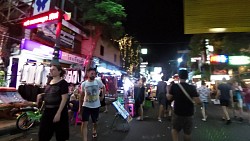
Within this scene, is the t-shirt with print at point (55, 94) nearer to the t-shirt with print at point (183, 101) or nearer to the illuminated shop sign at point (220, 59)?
the t-shirt with print at point (183, 101)

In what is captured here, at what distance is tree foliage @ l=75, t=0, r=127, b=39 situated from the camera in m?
19.2

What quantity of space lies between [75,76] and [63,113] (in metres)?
8.21

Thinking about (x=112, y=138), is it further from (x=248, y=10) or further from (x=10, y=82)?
(x=10, y=82)

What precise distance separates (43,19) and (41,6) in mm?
1248

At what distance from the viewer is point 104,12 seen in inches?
771

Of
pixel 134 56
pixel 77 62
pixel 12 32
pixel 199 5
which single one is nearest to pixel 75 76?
pixel 12 32

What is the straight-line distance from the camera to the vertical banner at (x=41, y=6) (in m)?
12.2

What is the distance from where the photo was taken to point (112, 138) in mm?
7211

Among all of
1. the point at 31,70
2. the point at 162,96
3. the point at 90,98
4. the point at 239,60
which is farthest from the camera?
the point at 239,60

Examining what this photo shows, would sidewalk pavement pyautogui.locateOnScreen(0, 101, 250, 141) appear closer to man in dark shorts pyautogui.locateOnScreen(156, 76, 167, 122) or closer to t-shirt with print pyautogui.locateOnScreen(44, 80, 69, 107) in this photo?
man in dark shorts pyautogui.locateOnScreen(156, 76, 167, 122)

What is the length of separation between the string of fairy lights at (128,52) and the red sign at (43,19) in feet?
70.4

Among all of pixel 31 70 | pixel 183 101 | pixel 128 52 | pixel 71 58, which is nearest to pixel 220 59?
pixel 128 52

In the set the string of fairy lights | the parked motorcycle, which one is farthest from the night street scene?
the string of fairy lights

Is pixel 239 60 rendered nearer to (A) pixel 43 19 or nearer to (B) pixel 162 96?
(B) pixel 162 96
